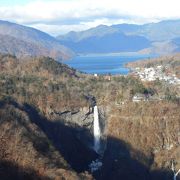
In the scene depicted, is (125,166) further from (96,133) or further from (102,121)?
(102,121)

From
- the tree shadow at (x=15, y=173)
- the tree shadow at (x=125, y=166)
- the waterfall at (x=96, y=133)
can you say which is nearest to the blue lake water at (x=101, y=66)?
the waterfall at (x=96, y=133)

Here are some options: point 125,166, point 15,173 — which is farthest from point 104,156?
point 15,173

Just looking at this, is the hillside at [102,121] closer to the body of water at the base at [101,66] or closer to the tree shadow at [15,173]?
the tree shadow at [15,173]

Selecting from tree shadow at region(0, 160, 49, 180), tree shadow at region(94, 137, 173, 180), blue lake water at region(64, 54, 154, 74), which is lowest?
tree shadow at region(94, 137, 173, 180)

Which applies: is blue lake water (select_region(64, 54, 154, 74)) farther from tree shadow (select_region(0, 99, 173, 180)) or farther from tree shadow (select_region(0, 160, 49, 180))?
tree shadow (select_region(0, 160, 49, 180))

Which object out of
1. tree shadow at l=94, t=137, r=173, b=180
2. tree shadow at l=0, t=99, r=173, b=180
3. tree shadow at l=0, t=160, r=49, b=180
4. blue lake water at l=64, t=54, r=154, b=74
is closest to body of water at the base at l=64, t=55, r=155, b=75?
blue lake water at l=64, t=54, r=154, b=74

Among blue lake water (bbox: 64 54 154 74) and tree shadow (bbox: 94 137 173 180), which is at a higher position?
blue lake water (bbox: 64 54 154 74)

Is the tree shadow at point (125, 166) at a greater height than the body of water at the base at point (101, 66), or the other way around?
the body of water at the base at point (101, 66)

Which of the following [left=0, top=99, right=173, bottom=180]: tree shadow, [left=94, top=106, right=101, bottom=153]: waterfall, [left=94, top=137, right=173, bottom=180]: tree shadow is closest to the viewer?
[left=94, top=137, right=173, bottom=180]: tree shadow

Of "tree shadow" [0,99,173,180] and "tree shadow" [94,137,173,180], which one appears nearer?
"tree shadow" [94,137,173,180]

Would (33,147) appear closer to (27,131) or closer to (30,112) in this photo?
(27,131)
